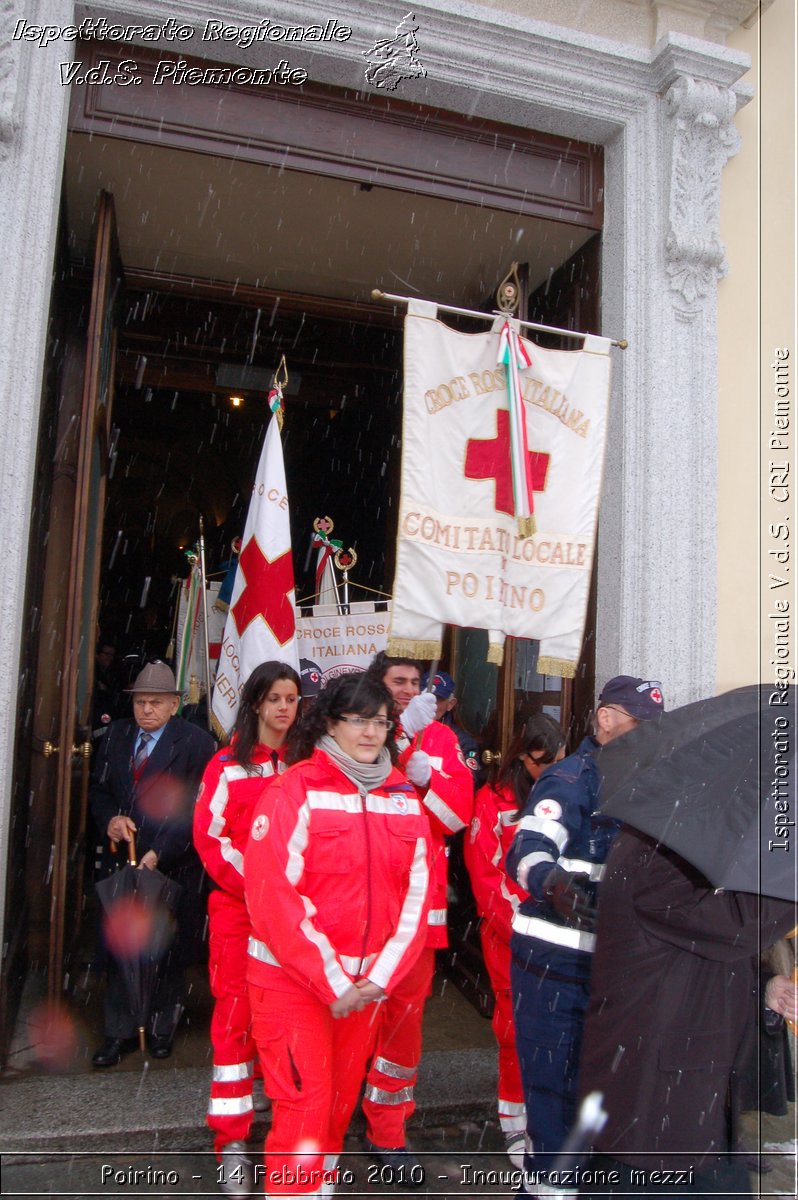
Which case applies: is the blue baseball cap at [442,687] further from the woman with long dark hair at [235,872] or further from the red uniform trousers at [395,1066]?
the red uniform trousers at [395,1066]

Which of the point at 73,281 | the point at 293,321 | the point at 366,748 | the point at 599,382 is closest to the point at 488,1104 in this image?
the point at 366,748

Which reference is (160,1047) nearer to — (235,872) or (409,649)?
(235,872)

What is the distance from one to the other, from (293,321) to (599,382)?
135 inches

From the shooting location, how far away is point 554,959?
307cm

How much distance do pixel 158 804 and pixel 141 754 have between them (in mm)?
300

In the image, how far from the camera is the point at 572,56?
493cm

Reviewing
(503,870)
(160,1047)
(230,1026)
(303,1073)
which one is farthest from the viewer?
(160,1047)

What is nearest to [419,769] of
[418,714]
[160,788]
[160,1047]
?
[418,714]

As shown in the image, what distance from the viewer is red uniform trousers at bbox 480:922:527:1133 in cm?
388

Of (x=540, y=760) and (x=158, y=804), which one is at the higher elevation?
(x=540, y=760)

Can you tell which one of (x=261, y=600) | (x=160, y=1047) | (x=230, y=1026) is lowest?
(x=160, y=1047)

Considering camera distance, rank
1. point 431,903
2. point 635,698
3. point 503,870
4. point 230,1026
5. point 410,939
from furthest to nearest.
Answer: point 431,903 < point 503,870 < point 230,1026 < point 635,698 < point 410,939

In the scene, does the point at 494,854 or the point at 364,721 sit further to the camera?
the point at 494,854

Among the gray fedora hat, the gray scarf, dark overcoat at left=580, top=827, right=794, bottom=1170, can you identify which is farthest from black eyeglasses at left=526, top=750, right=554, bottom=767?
the gray fedora hat
